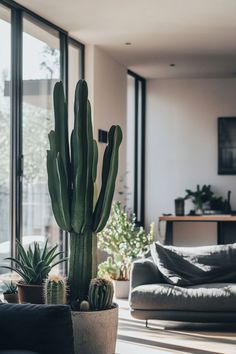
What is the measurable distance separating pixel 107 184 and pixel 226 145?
19.4 feet

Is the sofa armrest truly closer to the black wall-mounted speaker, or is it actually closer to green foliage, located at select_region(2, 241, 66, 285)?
green foliage, located at select_region(2, 241, 66, 285)

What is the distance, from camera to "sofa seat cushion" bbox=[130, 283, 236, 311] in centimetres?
509

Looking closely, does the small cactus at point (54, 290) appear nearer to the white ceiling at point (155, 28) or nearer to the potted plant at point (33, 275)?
the potted plant at point (33, 275)

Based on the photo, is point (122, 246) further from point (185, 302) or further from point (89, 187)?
point (89, 187)

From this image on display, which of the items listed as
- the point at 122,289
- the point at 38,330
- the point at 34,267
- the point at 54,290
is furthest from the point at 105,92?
the point at 38,330

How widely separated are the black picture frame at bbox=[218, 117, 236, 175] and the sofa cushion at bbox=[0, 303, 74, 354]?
7.16 m

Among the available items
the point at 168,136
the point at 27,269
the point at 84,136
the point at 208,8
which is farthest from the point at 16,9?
the point at 168,136

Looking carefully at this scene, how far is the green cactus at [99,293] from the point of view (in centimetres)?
411

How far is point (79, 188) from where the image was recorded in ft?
14.0

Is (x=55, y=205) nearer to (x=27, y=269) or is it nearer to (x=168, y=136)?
(x=27, y=269)

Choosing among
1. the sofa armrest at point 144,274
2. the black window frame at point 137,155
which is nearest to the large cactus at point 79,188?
the sofa armrest at point 144,274

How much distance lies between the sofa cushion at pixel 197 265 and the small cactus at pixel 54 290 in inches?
62.7

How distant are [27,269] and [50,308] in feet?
3.93

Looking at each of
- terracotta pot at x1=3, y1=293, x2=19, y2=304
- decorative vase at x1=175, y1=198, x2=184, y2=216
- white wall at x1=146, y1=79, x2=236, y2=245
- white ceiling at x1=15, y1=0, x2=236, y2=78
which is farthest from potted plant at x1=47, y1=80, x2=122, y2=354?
white wall at x1=146, y1=79, x2=236, y2=245
